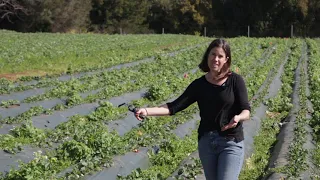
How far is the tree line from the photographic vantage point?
44.3 meters

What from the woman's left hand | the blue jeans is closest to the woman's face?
the woman's left hand

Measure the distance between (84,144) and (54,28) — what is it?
4108 cm

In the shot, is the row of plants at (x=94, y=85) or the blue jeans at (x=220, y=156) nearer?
the blue jeans at (x=220, y=156)

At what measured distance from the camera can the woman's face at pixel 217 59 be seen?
3764mm

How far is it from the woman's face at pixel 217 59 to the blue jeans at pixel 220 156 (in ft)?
1.80

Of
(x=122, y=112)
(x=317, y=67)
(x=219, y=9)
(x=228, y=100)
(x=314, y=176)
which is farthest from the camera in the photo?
(x=219, y=9)

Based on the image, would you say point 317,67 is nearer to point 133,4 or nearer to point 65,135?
point 65,135

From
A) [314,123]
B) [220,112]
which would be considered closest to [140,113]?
[220,112]

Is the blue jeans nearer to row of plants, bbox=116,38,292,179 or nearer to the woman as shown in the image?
the woman

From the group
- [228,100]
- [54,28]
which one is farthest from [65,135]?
[54,28]

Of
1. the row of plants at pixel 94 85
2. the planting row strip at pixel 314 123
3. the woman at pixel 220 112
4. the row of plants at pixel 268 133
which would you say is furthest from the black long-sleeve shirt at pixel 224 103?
the row of plants at pixel 94 85

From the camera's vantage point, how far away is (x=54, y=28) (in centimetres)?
4553

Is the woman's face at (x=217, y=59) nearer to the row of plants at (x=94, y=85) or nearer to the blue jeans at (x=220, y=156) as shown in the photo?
the blue jeans at (x=220, y=156)

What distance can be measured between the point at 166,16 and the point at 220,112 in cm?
5048
